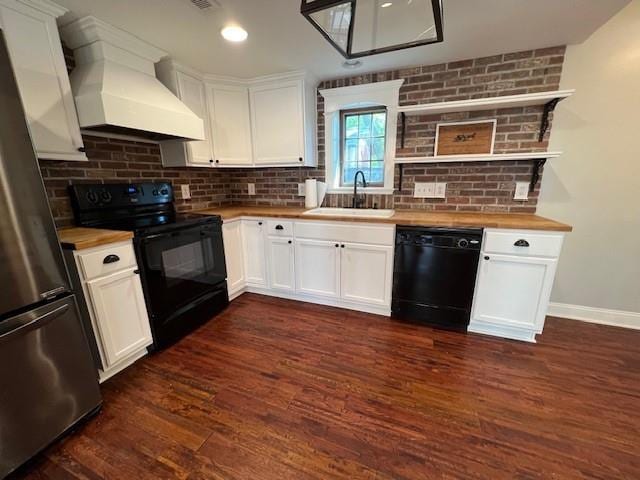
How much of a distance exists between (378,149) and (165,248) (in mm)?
2128

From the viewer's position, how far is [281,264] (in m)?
2.63

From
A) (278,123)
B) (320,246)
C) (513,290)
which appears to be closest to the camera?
(513,290)

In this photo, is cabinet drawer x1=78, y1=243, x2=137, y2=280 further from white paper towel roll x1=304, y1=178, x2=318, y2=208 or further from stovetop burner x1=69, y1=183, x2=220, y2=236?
white paper towel roll x1=304, y1=178, x2=318, y2=208

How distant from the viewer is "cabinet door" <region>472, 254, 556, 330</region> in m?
1.87

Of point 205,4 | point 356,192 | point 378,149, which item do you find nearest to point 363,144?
point 378,149

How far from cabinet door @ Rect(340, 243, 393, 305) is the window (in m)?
0.84

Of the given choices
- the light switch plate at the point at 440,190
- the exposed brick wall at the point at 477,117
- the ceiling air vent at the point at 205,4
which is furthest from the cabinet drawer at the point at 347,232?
the ceiling air vent at the point at 205,4

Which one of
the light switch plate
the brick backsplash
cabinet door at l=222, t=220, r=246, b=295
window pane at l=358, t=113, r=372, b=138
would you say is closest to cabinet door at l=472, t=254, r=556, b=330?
the brick backsplash

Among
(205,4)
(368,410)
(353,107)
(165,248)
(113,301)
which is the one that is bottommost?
(368,410)

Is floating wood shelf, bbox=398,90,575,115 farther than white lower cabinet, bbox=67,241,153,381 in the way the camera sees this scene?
Yes

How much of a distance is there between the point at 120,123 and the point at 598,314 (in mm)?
3919

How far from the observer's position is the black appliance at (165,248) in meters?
1.82

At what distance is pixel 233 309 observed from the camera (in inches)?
100

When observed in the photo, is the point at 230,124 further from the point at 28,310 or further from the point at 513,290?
the point at 513,290
